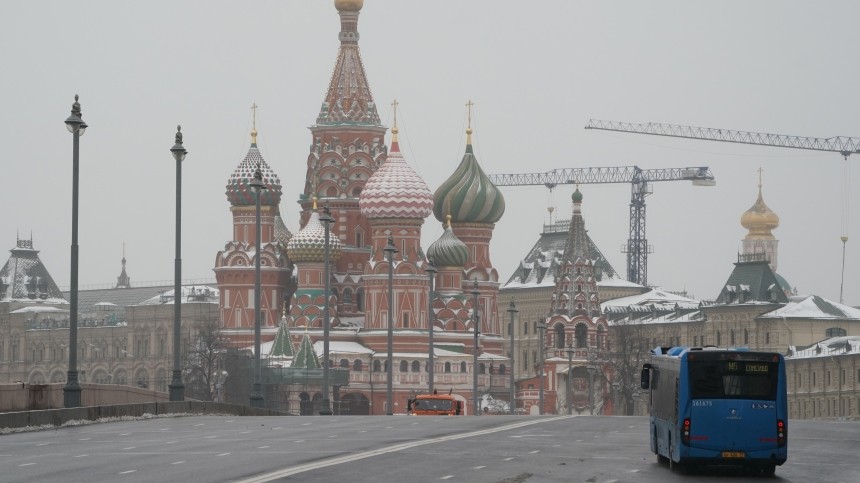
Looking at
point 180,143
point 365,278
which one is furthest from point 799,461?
point 365,278

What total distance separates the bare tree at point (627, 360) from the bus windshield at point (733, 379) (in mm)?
112036

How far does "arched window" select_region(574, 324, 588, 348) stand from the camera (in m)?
165

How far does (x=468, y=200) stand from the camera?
161375 millimetres

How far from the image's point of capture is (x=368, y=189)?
486 ft

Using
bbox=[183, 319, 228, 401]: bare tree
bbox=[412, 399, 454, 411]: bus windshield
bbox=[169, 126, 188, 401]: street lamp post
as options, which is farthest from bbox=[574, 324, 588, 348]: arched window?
bbox=[169, 126, 188, 401]: street lamp post

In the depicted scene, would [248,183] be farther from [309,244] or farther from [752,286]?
[752,286]

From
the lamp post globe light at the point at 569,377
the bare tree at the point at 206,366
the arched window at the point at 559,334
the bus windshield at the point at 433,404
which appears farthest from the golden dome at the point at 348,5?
the bus windshield at the point at 433,404

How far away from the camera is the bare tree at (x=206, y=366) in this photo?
137 meters

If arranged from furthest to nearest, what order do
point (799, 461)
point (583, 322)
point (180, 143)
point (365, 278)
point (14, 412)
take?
point (583, 322) → point (365, 278) → point (180, 143) → point (14, 412) → point (799, 461)

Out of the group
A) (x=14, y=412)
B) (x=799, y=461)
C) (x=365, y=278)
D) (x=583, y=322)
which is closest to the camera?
(x=799, y=461)

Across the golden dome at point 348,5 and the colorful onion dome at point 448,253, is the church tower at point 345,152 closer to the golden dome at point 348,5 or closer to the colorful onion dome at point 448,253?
the golden dome at point 348,5

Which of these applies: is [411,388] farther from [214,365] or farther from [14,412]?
[14,412]

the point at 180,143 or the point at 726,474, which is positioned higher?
the point at 180,143

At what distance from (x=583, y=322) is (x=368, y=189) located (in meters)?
25.1
